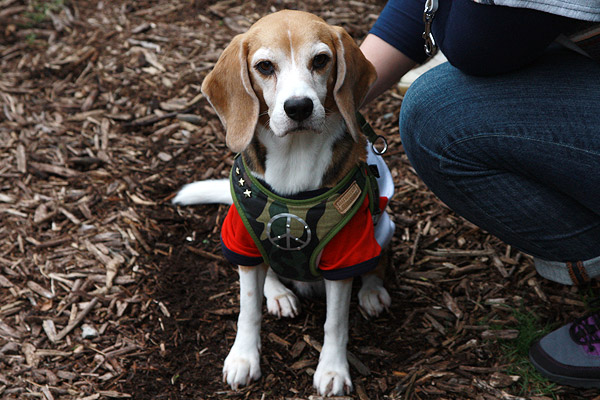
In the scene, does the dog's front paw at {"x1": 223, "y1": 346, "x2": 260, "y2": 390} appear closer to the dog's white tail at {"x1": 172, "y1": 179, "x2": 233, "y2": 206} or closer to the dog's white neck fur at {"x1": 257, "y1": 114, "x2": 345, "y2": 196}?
the dog's white neck fur at {"x1": 257, "y1": 114, "x2": 345, "y2": 196}

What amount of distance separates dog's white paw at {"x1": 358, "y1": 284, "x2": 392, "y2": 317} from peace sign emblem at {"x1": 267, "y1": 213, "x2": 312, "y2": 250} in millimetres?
672

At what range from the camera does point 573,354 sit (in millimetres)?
2484

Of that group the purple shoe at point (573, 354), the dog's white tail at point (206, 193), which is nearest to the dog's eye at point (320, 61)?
the dog's white tail at point (206, 193)

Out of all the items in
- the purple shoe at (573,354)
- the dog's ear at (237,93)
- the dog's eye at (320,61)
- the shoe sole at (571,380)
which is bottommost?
the shoe sole at (571,380)

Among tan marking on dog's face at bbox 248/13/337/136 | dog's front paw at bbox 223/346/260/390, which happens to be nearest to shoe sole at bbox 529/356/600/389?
dog's front paw at bbox 223/346/260/390

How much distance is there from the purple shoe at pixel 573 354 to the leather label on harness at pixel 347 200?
1.06m

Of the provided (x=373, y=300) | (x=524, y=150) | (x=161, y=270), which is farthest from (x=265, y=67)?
(x=161, y=270)

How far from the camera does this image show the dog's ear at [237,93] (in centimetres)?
227

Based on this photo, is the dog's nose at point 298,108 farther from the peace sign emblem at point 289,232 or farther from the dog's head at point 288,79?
the peace sign emblem at point 289,232

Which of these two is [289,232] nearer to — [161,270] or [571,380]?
[161,270]

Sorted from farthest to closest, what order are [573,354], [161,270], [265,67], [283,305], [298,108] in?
[161,270] < [283,305] < [573,354] < [265,67] < [298,108]

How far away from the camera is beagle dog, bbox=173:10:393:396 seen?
2180 millimetres

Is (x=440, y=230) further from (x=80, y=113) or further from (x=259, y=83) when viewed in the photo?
(x=80, y=113)

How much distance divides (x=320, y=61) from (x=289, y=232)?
0.65 metres
